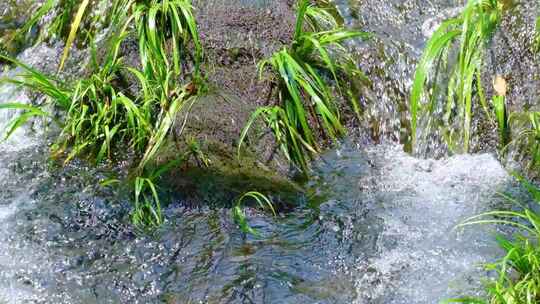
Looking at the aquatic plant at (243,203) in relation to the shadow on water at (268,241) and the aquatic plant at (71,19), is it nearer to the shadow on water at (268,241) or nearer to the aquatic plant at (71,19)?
the shadow on water at (268,241)

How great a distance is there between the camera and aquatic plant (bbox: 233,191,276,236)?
3.96 m

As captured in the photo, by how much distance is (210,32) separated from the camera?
15.3 feet

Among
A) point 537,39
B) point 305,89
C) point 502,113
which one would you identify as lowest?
point 502,113

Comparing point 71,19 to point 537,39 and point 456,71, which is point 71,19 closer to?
point 456,71

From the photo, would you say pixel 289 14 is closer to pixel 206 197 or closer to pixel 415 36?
pixel 415 36

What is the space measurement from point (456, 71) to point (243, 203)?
152 cm

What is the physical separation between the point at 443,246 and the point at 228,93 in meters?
1.53

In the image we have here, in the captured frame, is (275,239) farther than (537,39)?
No

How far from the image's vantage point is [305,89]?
4422 mm

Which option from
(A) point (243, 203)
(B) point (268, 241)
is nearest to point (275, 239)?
→ (B) point (268, 241)

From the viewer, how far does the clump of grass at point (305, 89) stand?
434 centimetres

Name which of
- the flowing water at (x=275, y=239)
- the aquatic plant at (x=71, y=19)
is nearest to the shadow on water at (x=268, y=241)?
the flowing water at (x=275, y=239)

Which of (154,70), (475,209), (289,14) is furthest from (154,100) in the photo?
(475,209)

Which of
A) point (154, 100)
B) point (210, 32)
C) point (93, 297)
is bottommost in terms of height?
point (93, 297)
